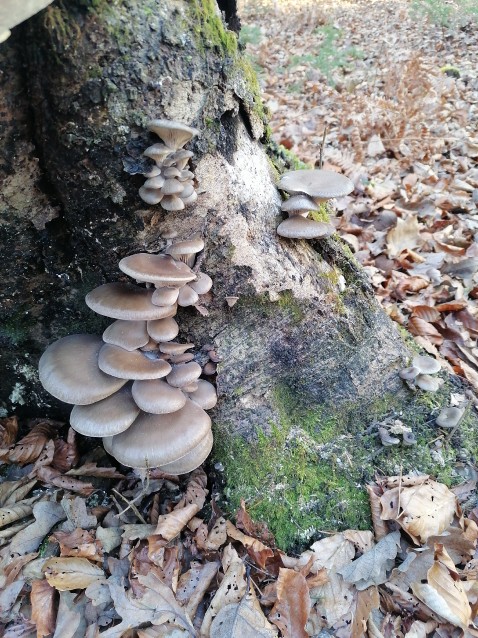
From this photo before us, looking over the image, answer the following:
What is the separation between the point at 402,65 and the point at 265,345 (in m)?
9.24

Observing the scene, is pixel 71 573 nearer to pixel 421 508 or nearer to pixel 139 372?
pixel 139 372

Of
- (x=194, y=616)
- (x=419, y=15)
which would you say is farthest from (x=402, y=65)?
(x=194, y=616)

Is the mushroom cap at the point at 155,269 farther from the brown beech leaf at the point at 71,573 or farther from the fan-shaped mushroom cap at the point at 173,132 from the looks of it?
the brown beech leaf at the point at 71,573

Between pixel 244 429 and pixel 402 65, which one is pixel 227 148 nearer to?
pixel 244 429

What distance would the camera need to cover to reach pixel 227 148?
236 cm

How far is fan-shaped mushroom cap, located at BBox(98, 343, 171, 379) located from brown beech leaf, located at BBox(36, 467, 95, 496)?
1.06m

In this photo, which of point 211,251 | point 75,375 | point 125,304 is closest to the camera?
point 125,304

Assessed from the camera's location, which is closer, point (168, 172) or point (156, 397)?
point (168, 172)

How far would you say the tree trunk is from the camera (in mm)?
1841

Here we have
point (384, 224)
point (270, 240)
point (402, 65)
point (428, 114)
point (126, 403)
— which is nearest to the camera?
point (126, 403)

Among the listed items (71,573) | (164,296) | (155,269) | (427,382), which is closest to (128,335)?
(164,296)

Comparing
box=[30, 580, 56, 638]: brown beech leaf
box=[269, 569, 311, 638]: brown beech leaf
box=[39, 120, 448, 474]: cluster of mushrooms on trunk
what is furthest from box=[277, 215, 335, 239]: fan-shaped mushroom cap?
box=[30, 580, 56, 638]: brown beech leaf

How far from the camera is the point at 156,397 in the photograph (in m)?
2.23

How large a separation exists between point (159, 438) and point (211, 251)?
102 cm
